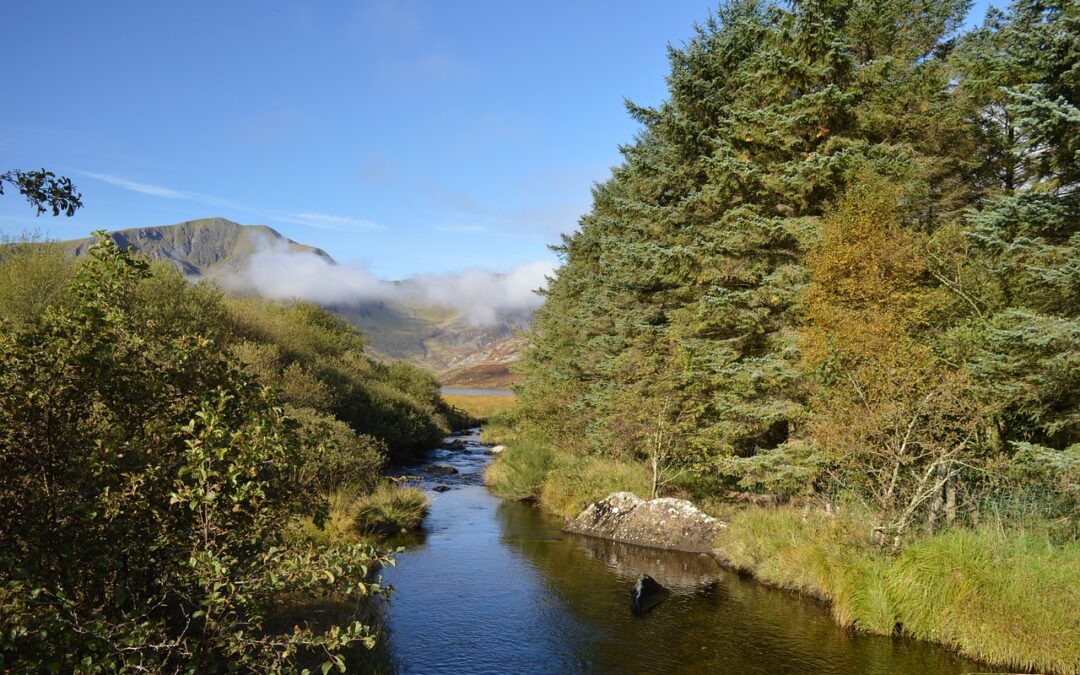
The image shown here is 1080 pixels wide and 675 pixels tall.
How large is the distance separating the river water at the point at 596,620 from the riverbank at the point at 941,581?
44 cm

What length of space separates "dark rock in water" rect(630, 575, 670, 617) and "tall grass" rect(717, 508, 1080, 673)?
10.4 feet

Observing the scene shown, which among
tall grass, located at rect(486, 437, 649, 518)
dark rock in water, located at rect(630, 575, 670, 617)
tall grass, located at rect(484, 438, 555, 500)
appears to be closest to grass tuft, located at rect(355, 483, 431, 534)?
tall grass, located at rect(484, 438, 555, 500)

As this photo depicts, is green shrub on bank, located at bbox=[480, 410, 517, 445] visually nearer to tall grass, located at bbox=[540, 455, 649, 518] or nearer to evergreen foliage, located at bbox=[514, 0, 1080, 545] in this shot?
tall grass, located at bbox=[540, 455, 649, 518]

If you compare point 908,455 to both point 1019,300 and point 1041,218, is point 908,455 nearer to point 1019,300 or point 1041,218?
point 1019,300

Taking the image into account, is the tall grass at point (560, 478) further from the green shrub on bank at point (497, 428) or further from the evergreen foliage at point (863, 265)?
the green shrub on bank at point (497, 428)

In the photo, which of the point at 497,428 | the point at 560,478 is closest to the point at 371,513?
the point at 560,478

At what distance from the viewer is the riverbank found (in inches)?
399

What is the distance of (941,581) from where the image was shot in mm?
11570

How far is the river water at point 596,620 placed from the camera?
11.0 m

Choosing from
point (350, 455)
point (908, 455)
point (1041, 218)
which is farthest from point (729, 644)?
point (350, 455)

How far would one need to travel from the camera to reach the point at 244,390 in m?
6.08

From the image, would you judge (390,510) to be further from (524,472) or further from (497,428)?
(497,428)

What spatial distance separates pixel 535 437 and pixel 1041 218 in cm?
2492

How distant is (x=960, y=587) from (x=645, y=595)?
19.9 feet
